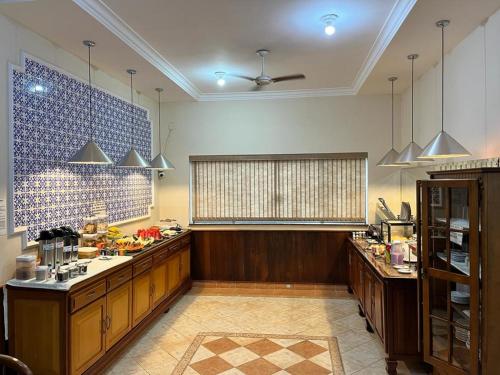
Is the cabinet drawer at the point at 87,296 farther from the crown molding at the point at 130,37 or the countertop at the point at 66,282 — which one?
the crown molding at the point at 130,37

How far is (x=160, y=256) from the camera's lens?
4453mm

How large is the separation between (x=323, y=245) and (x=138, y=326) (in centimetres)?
298

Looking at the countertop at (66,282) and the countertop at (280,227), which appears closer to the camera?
the countertop at (66,282)

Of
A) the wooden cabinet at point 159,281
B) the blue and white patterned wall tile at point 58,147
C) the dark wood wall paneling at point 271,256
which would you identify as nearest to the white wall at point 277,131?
the dark wood wall paneling at point 271,256

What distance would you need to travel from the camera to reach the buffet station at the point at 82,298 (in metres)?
2.68

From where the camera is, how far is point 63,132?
11.9 ft

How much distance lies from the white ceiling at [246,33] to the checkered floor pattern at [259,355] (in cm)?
305

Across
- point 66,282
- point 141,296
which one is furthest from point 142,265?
point 66,282

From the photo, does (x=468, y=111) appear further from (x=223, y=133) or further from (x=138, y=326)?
(x=138, y=326)

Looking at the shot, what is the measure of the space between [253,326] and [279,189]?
232cm

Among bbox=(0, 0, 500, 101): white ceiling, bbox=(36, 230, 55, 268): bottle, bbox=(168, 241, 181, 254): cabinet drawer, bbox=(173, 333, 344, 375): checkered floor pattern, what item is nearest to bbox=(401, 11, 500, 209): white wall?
bbox=(0, 0, 500, 101): white ceiling

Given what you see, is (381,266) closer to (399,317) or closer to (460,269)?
(399,317)

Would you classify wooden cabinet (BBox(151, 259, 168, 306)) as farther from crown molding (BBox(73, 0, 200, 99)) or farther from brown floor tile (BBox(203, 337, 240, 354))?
crown molding (BBox(73, 0, 200, 99))

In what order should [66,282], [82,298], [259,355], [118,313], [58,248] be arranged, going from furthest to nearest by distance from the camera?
[259,355] < [118,313] < [58,248] < [82,298] < [66,282]
